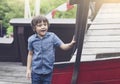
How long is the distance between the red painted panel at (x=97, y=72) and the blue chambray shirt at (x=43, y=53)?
10.7 inches

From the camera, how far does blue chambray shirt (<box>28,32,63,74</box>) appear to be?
3105 mm

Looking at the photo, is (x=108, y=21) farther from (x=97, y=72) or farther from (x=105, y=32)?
(x=97, y=72)

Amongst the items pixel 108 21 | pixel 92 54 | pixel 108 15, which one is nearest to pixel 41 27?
pixel 92 54

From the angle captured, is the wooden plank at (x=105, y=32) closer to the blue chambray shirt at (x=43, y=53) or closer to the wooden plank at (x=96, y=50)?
the wooden plank at (x=96, y=50)

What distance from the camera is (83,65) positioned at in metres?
2.76

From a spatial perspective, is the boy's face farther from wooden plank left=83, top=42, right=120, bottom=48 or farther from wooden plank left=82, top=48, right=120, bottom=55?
wooden plank left=83, top=42, right=120, bottom=48

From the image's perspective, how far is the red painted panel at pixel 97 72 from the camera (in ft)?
9.08

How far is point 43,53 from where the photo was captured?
312 centimetres

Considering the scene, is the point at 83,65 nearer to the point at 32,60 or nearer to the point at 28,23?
the point at 32,60

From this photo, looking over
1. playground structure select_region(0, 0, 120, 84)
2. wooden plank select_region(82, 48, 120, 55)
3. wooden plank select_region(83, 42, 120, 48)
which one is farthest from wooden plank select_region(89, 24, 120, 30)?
wooden plank select_region(82, 48, 120, 55)

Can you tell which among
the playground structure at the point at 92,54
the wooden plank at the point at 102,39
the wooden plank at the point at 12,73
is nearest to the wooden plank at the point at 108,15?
the playground structure at the point at 92,54

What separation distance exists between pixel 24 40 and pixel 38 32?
3.10 metres

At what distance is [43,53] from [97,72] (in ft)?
1.64

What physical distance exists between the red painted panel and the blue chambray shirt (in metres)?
0.27
